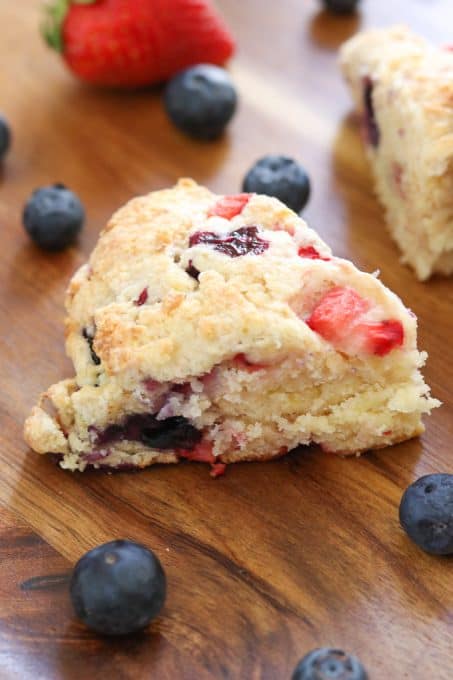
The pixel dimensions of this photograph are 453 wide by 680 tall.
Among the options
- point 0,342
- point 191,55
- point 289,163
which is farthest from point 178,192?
point 191,55

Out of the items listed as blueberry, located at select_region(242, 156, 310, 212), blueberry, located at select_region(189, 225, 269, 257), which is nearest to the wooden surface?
blueberry, located at select_region(242, 156, 310, 212)

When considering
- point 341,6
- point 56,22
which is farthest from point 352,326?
point 341,6

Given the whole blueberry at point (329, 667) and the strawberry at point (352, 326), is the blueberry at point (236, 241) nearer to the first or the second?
the strawberry at point (352, 326)

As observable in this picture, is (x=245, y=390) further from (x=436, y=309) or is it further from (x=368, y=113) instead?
(x=368, y=113)

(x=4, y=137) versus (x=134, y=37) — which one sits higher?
(x=134, y=37)

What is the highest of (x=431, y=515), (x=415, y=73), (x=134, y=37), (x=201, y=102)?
(x=415, y=73)

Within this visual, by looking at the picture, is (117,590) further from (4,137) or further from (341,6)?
(341,6)
